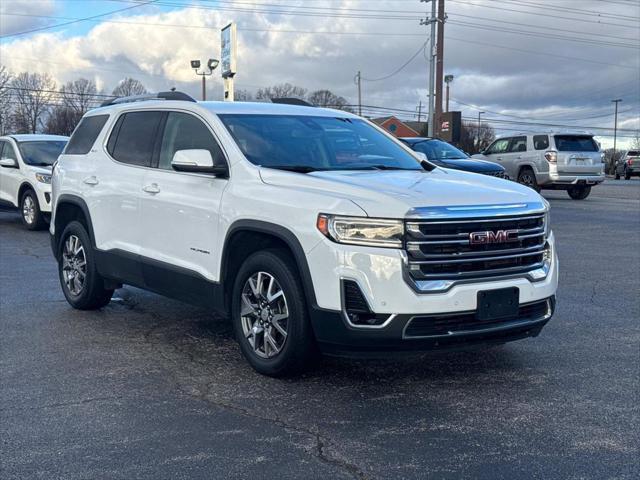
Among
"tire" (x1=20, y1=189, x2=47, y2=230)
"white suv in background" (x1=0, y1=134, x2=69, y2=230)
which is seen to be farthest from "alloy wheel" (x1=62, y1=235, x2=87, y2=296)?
"tire" (x1=20, y1=189, x2=47, y2=230)

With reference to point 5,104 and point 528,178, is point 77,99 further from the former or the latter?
point 528,178

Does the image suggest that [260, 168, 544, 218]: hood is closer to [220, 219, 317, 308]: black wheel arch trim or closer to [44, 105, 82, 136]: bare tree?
[220, 219, 317, 308]: black wheel arch trim

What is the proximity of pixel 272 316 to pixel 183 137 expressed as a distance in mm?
1870

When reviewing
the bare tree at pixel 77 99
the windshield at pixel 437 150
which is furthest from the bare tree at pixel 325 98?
the windshield at pixel 437 150

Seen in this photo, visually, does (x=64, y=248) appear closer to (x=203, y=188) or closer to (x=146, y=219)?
(x=146, y=219)

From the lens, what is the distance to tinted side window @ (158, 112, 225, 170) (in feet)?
17.9

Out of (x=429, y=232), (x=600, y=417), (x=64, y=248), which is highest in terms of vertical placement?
(x=429, y=232)

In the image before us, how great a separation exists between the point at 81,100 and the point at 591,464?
8267 cm

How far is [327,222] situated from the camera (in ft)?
14.0

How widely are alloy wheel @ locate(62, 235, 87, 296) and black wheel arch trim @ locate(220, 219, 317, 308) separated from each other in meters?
2.47

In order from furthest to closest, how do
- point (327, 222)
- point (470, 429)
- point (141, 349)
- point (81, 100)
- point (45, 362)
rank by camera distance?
point (81, 100) → point (141, 349) → point (45, 362) → point (327, 222) → point (470, 429)

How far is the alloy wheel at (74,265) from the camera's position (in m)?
6.83

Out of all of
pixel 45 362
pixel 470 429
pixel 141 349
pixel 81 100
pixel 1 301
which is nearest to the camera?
pixel 470 429

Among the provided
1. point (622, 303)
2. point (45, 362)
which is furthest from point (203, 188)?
point (622, 303)
